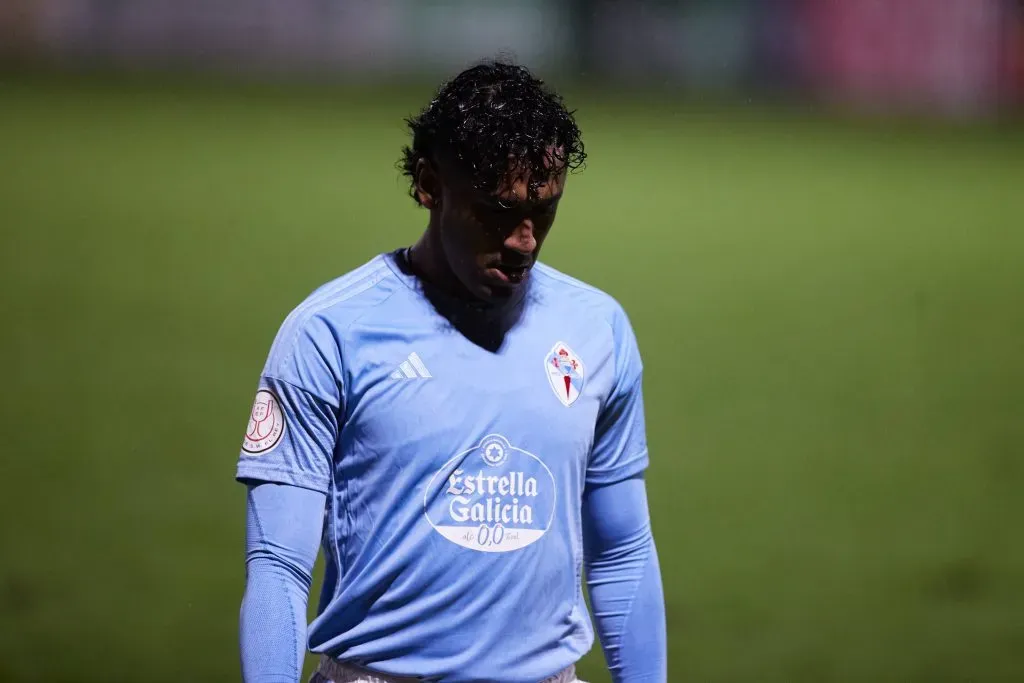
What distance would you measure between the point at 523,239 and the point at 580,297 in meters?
0.20

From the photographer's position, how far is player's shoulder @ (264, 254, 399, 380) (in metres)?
1.77

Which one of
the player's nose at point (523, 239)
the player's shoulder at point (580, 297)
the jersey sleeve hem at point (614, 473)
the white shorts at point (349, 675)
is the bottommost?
the white shorts at point (349, 675)

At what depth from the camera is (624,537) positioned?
201 cm

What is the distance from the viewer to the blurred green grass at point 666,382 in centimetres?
357

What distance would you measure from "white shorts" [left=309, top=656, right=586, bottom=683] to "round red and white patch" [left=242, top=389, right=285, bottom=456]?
324mm

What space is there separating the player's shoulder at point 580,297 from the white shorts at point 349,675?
507mm

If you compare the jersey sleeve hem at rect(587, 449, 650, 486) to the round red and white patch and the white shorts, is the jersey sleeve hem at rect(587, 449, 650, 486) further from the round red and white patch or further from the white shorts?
the round red and white patch

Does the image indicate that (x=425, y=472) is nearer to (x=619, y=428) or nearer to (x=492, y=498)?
(x=492, y=498)

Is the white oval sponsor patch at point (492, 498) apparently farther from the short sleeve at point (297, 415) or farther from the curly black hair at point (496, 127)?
the curly black hair at point (496, 127)

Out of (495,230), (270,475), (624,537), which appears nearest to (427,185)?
(495,230)

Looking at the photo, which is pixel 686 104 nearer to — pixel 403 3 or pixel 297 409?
pixel 403 3

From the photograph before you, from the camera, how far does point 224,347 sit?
4383mm

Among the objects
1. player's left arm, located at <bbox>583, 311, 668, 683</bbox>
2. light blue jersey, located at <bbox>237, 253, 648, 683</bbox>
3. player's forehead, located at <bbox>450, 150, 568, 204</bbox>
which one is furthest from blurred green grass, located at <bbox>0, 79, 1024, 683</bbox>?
player's forehead, located at <bbox>450, 150, 568, 204</bbox>

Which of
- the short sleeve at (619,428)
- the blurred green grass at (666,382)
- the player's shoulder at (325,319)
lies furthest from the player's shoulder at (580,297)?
the blurred green grass at (666,382)
